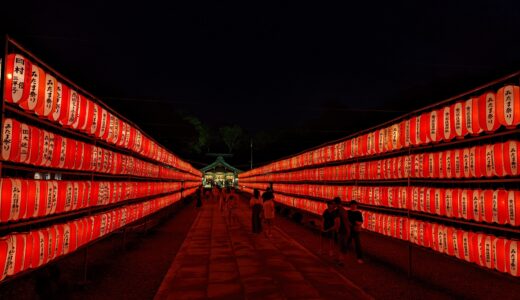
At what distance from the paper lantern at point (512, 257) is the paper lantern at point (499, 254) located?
7 centimetres

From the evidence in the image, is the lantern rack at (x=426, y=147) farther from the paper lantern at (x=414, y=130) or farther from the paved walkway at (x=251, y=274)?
the paved walkway at (x=251, y=274)

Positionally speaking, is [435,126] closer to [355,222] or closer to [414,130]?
[414,130]

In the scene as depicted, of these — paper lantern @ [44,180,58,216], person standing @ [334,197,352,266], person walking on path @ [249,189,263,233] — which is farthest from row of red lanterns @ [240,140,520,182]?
paper lantern @ [44,180,58,216]

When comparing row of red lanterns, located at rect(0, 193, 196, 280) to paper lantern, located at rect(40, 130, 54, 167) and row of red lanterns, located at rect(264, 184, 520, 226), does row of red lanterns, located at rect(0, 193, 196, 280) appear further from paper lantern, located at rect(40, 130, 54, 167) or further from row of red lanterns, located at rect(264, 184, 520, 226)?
row of red lanterns, located at rect(264, 184, 520, 226)

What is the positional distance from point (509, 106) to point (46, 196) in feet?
23.8

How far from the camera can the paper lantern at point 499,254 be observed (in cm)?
638

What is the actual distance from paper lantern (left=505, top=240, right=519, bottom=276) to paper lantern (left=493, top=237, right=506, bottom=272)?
0.22 ft

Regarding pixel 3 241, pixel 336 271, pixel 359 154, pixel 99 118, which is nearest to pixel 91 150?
pixel 99 118

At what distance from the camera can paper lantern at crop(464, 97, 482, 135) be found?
22.9 ft

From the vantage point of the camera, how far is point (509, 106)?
241 inches

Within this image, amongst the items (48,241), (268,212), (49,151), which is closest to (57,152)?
(49,151)

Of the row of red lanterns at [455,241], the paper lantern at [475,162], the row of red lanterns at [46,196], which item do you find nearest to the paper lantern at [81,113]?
the row of red lanterns at [46,196]

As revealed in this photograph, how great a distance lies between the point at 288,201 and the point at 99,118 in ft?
58.8

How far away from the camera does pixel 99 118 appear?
894cm
